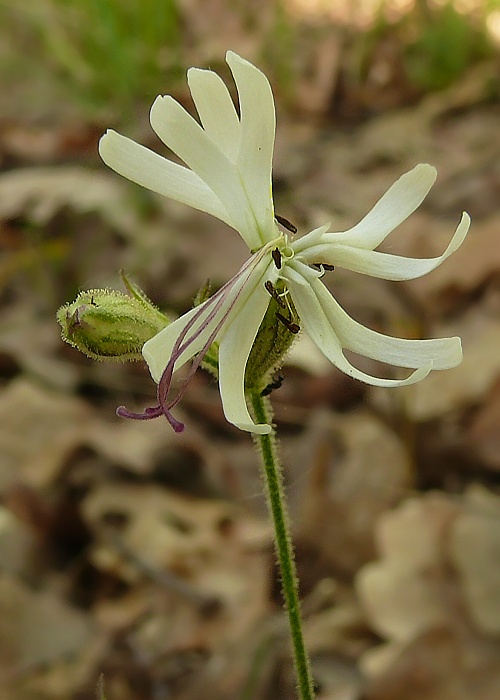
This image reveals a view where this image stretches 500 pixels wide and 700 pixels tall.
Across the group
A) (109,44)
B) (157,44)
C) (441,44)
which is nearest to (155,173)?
(109,44)

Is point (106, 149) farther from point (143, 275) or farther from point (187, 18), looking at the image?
point (187, 18)

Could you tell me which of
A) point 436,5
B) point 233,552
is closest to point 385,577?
point 233,552

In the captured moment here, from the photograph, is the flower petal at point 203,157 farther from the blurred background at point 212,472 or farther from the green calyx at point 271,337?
the blurred background at point 212,472

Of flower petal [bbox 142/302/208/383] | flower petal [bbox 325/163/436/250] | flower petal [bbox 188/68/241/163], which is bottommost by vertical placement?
flower petal [bbox 142/302/208/383]

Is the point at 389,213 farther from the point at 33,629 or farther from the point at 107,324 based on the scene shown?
the point at 33,629

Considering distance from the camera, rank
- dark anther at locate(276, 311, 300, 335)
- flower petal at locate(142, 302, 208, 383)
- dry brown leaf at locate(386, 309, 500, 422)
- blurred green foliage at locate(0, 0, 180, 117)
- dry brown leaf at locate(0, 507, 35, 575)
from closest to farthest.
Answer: flower petal at locate(142, 302, 208, 383)
dark anther at locate(276, 311, 300, 335)
dry brown leaf at locate(0, 507, 35, 575)
dry brown leaf at locate(386, 309, 500, 422)
blurred green foliage at locate(0, 0, 180, 117)

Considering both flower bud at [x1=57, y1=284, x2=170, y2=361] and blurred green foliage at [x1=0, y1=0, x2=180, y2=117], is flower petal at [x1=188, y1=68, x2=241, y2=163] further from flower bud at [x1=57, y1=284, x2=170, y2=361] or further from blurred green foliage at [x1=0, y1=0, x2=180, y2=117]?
blurred green foliage at [x1=0, y1=0, x2=180, y2=117]

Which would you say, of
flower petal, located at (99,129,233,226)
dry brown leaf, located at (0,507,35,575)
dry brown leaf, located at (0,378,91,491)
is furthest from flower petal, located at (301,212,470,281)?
dry brown leaf, located at (0,378,91,491)
